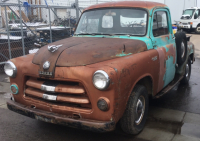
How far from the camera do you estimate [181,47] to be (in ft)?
15.8

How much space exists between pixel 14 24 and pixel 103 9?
5684 mm

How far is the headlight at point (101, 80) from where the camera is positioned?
258cm

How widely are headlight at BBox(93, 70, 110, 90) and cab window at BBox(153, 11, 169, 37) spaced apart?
1.79 m

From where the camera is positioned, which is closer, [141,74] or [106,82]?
[106,82]

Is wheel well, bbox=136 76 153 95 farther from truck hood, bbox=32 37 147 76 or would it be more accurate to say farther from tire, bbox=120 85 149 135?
truck hood, bbox=32 37 147 76

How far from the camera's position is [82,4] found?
10797mm

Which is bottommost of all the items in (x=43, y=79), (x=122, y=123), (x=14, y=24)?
(x=122, y=123)

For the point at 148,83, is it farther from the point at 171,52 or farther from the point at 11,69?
the point at 11,69

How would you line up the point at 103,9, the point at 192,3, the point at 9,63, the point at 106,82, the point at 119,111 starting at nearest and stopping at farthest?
the point at 106,82
the point at 119,111
the point at 9,63
the point at 103,9
the point at 192,3

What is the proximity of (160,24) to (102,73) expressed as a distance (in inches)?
87.0

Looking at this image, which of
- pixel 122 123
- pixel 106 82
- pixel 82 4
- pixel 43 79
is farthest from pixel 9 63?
pixel 82 4

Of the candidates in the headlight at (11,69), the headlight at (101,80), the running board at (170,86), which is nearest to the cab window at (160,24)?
the running board at (170,86)

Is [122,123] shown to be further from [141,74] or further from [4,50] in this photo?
[4,50]

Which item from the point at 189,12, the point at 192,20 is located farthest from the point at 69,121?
the point at 189,12
